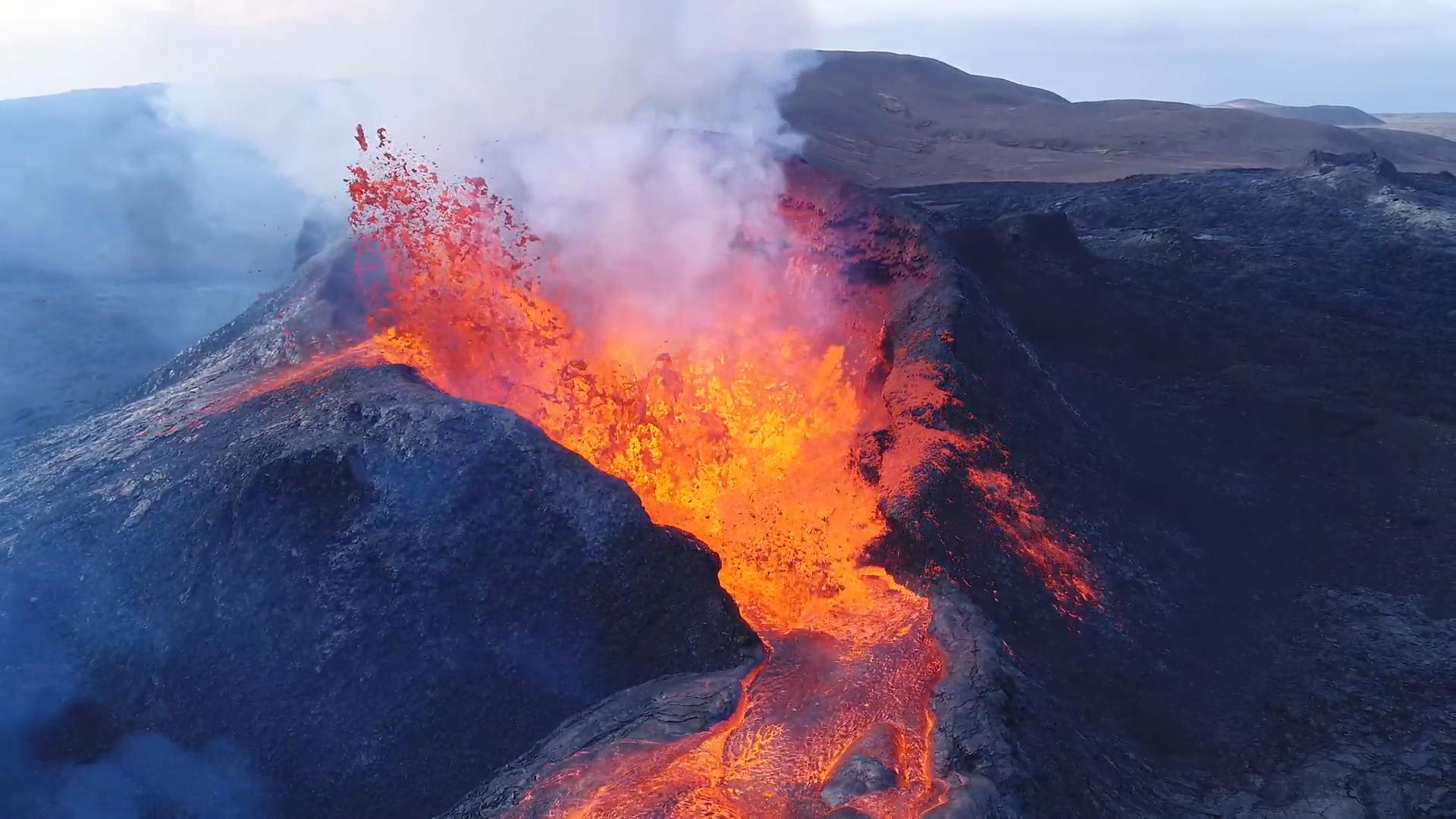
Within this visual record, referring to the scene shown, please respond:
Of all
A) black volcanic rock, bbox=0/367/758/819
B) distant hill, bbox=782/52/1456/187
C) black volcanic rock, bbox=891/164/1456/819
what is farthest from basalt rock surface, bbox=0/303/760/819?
distant hill, bbox=782/52/1456/187

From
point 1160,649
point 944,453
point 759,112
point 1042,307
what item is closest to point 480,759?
point 944,453

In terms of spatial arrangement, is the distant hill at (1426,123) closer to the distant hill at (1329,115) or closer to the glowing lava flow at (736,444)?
the distant hill at (1329,115)

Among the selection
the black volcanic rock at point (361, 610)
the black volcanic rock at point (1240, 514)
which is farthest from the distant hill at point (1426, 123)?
the black volcanic rock at point (361, 610)

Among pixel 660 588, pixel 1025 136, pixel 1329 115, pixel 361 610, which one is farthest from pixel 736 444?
pixel 1329 115

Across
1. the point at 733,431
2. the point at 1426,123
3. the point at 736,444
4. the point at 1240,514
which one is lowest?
the point at 1240,514

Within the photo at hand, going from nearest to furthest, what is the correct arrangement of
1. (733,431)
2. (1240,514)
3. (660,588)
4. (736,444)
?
(660,588) → (736,444) → (733,431) → (1240,514)

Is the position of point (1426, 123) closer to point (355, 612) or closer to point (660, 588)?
point (660, 588)

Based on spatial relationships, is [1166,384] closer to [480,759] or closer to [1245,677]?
[1245,677]
